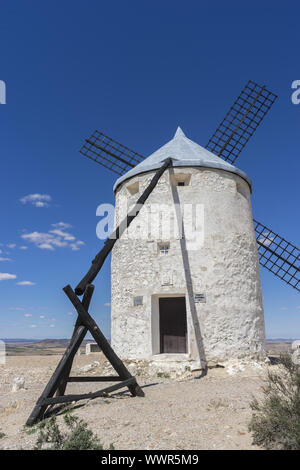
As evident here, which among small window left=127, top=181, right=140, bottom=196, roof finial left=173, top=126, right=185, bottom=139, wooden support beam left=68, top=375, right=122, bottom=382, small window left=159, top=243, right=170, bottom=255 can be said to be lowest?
wooden support beam left=68, top=375, right=122, bottom=382

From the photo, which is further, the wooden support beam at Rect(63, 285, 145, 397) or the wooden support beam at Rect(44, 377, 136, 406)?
the wooden support beam at Rect(63, 285, 145, 397)

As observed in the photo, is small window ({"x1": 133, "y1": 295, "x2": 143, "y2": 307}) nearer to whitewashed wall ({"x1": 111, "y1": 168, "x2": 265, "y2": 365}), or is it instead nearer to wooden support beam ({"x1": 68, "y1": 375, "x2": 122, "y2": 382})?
whitewashed wall ({"x1": 111, "y1": 168, "x2": 265, "y2": 365})

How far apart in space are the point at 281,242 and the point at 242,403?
869 cm

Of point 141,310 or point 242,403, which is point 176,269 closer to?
point 141,310

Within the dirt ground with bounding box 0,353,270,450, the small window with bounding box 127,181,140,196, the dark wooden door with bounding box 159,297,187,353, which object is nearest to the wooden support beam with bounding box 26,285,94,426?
the dirt ground with bounding box 0,353,270,450

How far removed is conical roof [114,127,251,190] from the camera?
1031cm

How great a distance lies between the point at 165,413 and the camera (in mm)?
4977

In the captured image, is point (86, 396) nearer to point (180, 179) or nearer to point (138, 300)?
point (138, 300)

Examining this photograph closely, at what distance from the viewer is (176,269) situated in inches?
376

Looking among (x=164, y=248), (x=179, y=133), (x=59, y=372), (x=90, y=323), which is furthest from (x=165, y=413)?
(x=179, y=133)

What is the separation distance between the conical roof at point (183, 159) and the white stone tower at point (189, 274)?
0.04 m

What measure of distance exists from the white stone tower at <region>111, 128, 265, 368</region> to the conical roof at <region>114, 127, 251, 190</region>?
44 mm

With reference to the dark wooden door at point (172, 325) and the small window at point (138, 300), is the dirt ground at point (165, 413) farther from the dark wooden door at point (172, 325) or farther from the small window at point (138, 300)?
the small window at point (138, 300)
